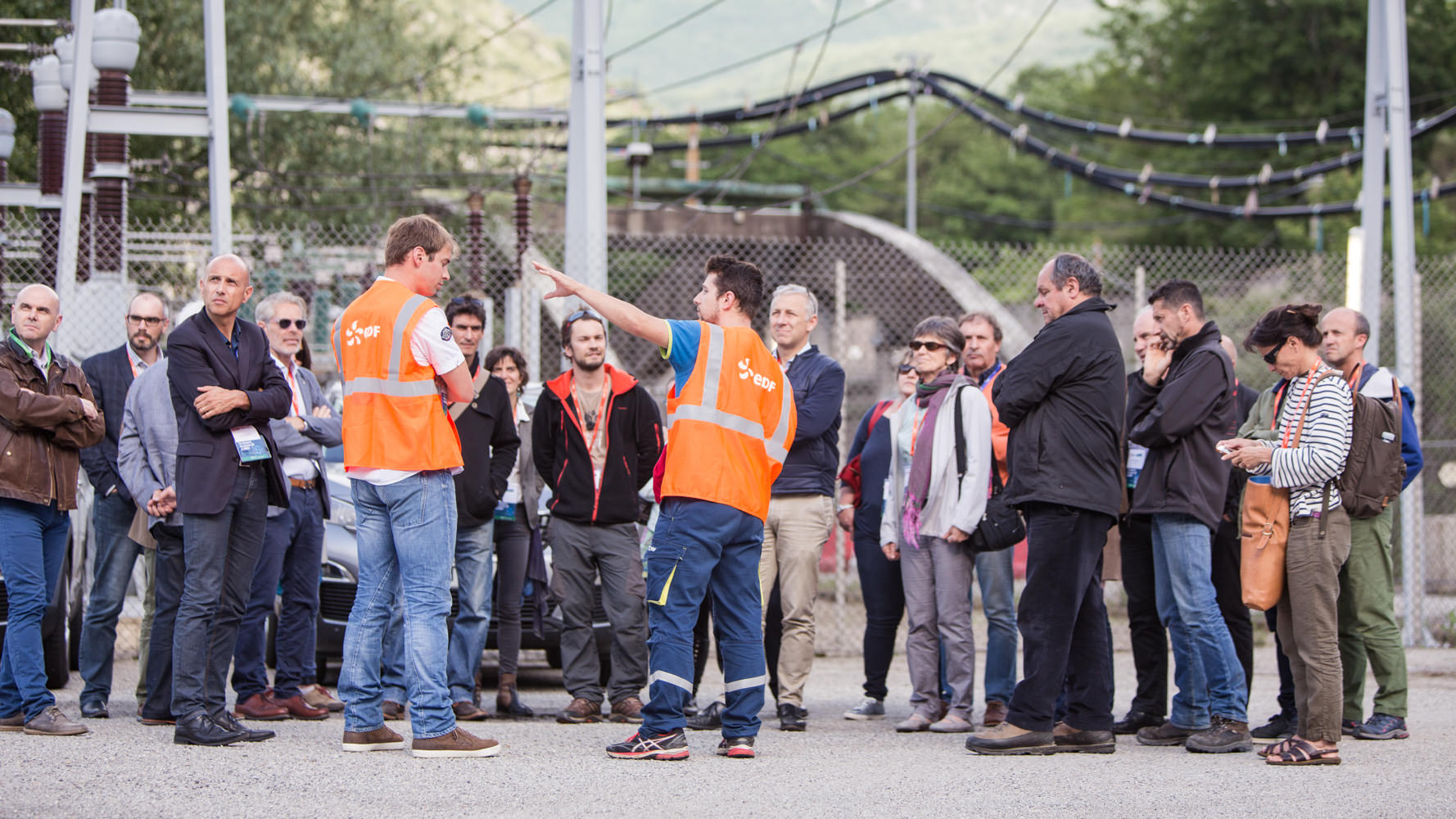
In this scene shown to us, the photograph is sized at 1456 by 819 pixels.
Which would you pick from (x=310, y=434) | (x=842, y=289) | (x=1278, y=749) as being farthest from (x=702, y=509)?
(x=842, y=289)

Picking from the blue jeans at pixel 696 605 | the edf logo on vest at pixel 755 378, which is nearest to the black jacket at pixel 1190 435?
the edf logo on vest at pixel 755 378

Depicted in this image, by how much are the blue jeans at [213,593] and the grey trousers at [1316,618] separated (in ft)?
15.0

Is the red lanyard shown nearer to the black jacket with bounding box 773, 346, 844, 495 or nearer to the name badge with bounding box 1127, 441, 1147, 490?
the name badge with bounding box 1127, 441, 1147, 490

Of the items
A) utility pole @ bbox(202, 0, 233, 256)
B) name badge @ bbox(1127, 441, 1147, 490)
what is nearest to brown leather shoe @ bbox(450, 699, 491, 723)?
name badge @ bbox(1127, 441, 1147, 490)

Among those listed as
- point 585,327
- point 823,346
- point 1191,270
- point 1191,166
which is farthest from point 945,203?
point 585,327

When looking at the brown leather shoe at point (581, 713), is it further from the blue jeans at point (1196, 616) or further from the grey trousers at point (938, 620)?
the blue jeans at point (1196, 616)

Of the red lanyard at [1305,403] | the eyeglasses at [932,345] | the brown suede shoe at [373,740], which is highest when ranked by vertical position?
the eyeglasses at [932,345]

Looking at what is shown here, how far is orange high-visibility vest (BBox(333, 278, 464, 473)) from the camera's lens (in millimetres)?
5465

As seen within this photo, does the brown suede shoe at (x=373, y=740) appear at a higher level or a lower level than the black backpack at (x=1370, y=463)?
lower

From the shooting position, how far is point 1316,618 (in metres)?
6.16

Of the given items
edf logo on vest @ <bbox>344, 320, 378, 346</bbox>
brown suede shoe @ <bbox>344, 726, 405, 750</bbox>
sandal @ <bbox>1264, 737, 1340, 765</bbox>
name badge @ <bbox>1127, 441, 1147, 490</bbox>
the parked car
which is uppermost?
edf logo on vest @ <bbox>344, 320, 378, 346</bbox>

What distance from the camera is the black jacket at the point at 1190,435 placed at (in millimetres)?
6531

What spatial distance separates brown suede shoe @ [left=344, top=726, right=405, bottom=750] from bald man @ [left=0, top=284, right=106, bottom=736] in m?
1.23

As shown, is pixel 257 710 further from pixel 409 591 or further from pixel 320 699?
pixel 409 591
